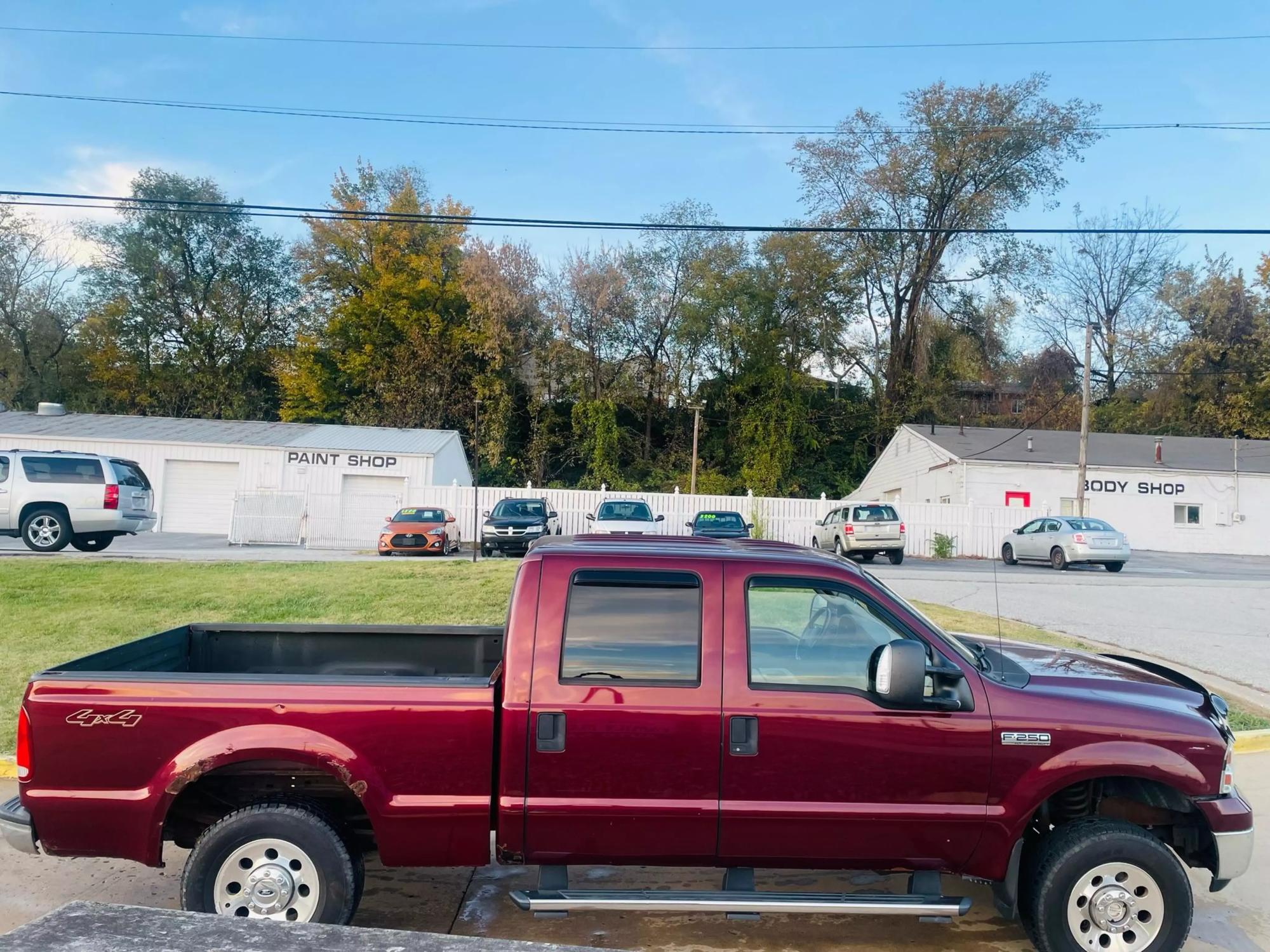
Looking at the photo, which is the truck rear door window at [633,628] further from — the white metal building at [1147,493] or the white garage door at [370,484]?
the white metal building at [1147,493]

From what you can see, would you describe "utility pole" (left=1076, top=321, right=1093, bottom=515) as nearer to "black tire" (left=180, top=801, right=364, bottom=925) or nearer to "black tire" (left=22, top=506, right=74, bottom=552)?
"black tire" (left=22, top=506, right=74, bottom=552)

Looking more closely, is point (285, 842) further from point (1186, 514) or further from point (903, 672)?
point (1186, 514)

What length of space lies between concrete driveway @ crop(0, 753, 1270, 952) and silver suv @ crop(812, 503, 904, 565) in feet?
70.7

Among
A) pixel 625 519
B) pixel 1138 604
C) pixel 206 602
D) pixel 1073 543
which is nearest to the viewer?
pixel 206 602

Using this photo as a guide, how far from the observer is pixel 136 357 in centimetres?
5150

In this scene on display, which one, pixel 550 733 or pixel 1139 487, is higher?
pixel 1139 487

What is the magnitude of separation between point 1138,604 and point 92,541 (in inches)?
811

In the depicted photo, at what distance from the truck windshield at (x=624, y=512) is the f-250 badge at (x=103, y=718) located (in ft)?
71.0

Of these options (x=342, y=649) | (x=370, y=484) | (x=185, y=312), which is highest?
(x=185, y=312)

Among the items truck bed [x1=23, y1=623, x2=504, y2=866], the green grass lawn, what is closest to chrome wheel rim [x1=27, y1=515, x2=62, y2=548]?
the green grass lawn

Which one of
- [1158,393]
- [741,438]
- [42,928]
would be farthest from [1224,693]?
[1158,393]

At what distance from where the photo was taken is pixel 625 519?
84.1 ft

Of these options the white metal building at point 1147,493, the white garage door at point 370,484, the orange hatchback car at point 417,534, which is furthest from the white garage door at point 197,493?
the white metal building at point 1147,493

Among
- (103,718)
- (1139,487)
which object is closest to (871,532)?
(1139,487)
